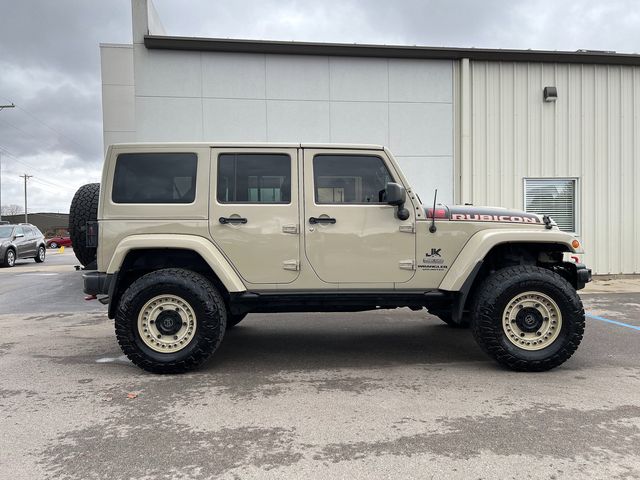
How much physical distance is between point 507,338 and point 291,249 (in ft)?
7.26

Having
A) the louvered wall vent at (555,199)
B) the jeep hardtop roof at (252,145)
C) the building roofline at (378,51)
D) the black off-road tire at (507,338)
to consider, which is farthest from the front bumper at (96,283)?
the louvered wall vent at (555,199)

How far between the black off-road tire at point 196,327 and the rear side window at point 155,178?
30.7 inches

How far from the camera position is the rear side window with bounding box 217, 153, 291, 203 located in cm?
440

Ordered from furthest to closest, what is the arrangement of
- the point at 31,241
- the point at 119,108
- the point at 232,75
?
1. the point at 31,241
2. the point at 232,75
3. the point at 119,108

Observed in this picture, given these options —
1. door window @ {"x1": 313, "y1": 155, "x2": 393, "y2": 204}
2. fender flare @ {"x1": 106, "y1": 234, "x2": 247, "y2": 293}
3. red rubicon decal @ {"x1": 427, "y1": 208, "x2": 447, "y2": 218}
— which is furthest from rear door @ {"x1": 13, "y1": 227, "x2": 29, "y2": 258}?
red rubicon decal @ {"x1": 427, "y1": 208, "x2": 447, "y2": 218}

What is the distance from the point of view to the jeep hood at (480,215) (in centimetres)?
443

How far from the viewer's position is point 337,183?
4.46 meters

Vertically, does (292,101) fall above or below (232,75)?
below

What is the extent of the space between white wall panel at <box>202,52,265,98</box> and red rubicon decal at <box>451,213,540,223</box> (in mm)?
6268

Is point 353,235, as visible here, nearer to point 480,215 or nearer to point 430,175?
point 480,215

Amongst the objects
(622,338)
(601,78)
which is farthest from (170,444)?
(601,78)

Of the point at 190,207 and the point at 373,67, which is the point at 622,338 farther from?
the point at 373,67

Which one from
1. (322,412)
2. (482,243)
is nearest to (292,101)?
(482,243)

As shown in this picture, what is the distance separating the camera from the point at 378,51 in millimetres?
9547
